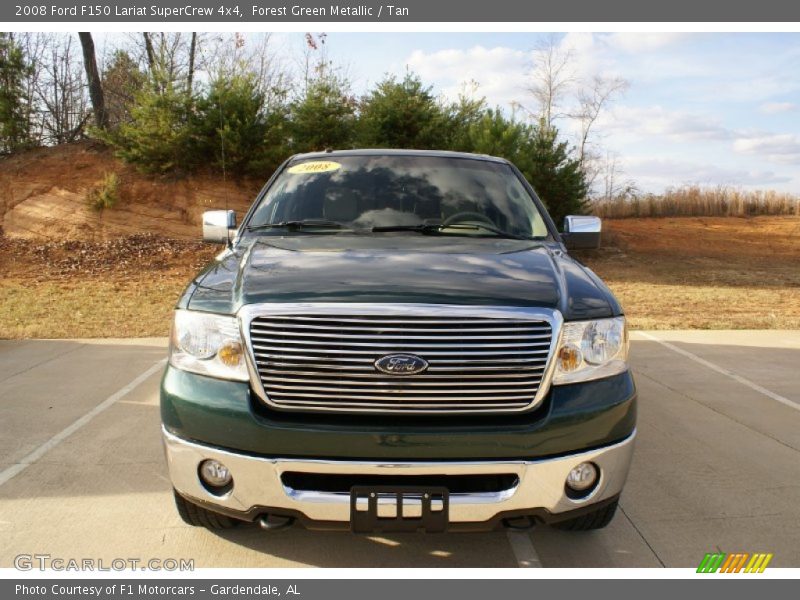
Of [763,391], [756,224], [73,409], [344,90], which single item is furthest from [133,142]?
[756,224]

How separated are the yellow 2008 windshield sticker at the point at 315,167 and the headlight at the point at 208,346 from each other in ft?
5.87

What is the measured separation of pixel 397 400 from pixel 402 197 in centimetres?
186

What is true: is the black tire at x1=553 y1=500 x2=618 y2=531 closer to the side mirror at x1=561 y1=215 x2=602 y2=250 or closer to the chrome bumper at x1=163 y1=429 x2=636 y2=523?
the chrome bumper at x1=163 y1=429 x2=636 y2=523

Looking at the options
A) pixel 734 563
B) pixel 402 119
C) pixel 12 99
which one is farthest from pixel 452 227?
pixel 12 99

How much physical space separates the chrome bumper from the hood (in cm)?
58

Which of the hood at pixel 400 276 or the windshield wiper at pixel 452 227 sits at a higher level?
the windshield wiper at pixel 452 227

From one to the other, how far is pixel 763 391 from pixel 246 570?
4901 millimetres

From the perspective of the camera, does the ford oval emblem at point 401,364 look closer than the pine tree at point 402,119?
Yes

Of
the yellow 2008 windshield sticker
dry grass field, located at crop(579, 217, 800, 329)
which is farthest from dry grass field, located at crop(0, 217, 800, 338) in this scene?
the yellow 2008 windshield sticker

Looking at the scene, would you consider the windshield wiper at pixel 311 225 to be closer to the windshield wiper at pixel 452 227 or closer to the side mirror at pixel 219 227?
the windshield wiper at pixel 452 227

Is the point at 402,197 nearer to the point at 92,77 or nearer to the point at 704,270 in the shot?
the point at 704,270

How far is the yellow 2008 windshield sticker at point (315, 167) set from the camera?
446 cm

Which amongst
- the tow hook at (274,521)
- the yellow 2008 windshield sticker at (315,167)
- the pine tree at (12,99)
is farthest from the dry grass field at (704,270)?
the pine tree at (12,99)

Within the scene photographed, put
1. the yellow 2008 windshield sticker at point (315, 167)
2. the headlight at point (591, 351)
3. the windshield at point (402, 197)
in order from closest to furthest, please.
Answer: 1. the headlight at point (591, 351)
2. the windshield at point (402, 197)
3. the yellow 2008 windshield sticker at point (315, 167)
